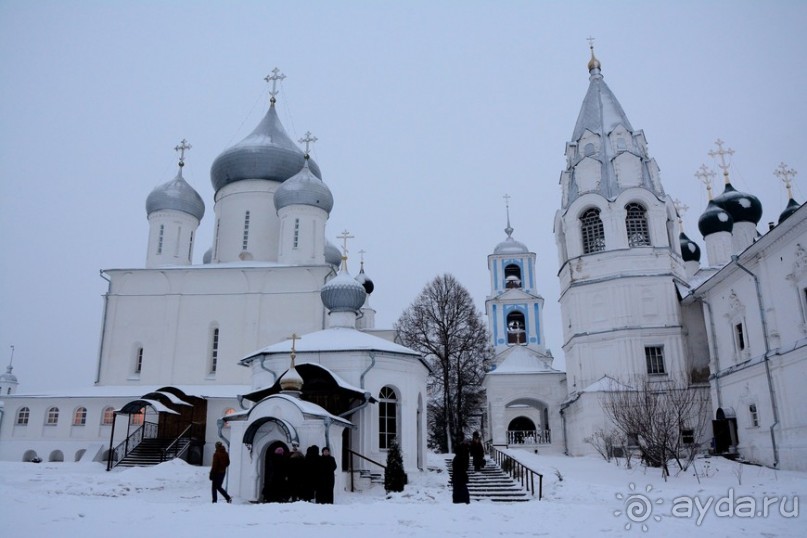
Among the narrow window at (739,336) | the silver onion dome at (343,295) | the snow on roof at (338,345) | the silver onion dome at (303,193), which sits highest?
the silver onion dome at (303,193)

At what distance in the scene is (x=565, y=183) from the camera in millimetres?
27188

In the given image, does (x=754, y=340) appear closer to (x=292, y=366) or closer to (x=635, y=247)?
(x=635, y=247)

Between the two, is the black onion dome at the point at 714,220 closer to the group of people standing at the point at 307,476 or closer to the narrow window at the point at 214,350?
the narrow window at the point at 214,350

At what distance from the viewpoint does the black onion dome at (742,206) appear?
2727cm

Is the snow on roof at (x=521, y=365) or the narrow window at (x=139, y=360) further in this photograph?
the snow on roof at (x=521, y=365)

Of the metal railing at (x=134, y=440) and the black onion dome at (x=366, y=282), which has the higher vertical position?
the black onion dome at (x=366, y=282)

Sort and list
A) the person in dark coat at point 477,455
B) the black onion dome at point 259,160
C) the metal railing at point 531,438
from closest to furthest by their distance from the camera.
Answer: the person in dark coat at point 477,455, the metal railing at point 531,438, the black onion dome at point 259,160

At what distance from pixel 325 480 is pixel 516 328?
103ft

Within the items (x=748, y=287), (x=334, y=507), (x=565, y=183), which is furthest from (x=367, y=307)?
(x=334, y=507)

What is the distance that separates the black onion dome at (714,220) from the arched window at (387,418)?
60.9ft

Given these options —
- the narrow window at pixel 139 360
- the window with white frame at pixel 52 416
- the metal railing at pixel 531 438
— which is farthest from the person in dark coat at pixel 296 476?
the metal railing at pixel 531 438

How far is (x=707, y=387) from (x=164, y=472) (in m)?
17.9

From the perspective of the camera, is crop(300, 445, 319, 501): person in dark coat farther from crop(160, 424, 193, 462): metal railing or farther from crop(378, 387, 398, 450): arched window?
crop(160, 424, 193, 462): metal railing

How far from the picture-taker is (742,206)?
89.4ft
